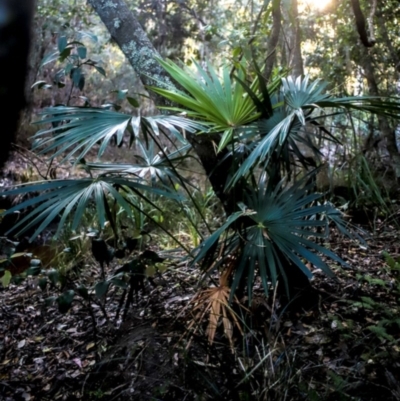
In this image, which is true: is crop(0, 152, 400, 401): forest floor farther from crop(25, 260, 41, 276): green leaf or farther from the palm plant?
the palm plant

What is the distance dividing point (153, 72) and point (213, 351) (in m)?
1.87

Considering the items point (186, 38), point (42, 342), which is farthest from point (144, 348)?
point (186, 38)

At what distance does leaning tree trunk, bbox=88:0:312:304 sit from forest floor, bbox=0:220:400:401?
1.28ft

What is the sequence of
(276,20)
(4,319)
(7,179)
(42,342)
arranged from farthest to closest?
(7,179)
(276,20)
(4,319)
(42,342)

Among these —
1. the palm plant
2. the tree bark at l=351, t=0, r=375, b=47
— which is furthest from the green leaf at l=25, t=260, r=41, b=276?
the tree bark at l=351, t=0, r=375, b=47

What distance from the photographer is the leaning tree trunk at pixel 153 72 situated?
2.68 meters

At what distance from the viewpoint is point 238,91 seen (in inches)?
90.5

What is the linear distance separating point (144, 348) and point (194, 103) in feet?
4.18

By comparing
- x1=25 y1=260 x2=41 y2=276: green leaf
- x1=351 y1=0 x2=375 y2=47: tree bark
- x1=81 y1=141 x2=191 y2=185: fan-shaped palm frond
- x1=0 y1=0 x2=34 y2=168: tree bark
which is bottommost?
x1=25 y1=260 x2=41 y2=276: green leaf

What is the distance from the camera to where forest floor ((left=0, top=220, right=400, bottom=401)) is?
1.91 m

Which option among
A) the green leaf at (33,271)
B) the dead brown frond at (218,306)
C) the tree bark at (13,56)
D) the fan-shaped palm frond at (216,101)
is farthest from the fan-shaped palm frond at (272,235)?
the tree bark at (13,56)

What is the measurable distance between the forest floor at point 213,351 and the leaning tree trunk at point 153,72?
39 centimetres

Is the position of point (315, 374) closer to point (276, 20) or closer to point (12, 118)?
point (12, 118)

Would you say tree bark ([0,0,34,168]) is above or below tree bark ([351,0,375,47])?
below
